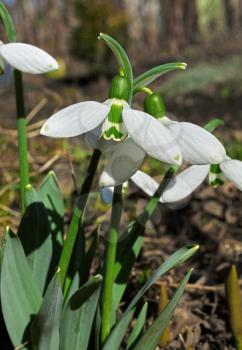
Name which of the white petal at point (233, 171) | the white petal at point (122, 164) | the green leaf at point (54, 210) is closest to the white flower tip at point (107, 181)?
the white petal at point (122, 164)

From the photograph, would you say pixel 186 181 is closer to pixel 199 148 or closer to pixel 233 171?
pixel 233 171

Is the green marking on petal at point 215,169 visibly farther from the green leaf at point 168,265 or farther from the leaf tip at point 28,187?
the leaf tip at point 28,187

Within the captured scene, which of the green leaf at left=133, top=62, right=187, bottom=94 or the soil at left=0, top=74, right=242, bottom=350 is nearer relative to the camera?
the green leaf at left=133, top=62, right=187, bottom=94

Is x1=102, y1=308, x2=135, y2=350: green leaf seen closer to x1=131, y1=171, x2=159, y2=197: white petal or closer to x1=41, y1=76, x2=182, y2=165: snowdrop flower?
x1=131, y1=171, x2=159, y2=197: white petal

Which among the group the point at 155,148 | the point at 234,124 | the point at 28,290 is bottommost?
the point at 234,124

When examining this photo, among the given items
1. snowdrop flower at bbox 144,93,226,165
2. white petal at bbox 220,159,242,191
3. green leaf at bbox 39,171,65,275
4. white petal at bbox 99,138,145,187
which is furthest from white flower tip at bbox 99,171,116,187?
green leaf at bbox 39,171,65,275


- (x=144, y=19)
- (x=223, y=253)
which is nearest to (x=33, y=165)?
(x=223, y=253)

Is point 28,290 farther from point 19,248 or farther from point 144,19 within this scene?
point 144,19

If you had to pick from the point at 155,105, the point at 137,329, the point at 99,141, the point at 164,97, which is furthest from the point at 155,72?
the point at 164,97
